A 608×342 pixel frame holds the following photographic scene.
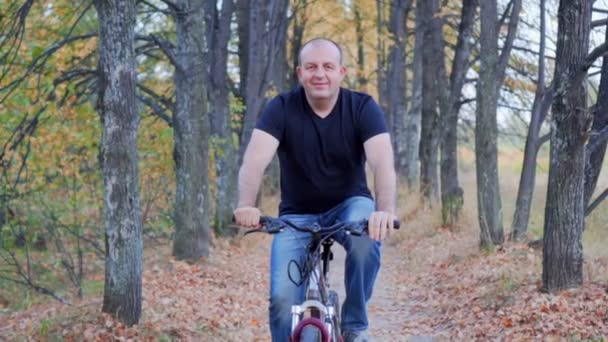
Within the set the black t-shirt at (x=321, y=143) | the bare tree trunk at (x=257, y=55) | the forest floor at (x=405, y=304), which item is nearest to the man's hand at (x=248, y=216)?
the black t-shirt at (x=321, y=143)

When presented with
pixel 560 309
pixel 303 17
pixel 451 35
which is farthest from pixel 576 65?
pixel 303 17

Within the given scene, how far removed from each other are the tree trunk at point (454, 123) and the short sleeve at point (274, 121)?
35.4 feet

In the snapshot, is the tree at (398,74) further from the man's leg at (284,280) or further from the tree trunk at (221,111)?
the man's leg at (284,280)

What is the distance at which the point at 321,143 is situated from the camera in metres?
4.92

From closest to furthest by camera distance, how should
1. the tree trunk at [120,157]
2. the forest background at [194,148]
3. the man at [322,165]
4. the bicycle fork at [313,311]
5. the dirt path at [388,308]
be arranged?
the bicycle fork at [313,311] → the man at [322,165] → the tree trunk at [120,157] → the forest background at [194,148] → the dirt path at [388,308]

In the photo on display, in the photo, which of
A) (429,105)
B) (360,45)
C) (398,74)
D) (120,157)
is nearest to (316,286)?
(120,157)

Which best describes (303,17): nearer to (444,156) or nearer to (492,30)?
(444,156)

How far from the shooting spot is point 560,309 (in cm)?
763

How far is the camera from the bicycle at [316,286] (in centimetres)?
411

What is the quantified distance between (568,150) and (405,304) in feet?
12.1

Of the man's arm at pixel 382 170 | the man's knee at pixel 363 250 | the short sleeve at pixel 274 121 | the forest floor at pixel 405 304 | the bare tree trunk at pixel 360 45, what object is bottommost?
the forest floor at pixel 405 304

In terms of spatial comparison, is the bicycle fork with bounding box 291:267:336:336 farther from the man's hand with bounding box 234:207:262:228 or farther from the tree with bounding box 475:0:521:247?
the tree with bounding box 475:0:521:247

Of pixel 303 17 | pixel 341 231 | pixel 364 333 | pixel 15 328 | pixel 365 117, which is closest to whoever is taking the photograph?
pixel 341 231

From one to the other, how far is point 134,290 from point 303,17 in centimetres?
Answer: 1989
